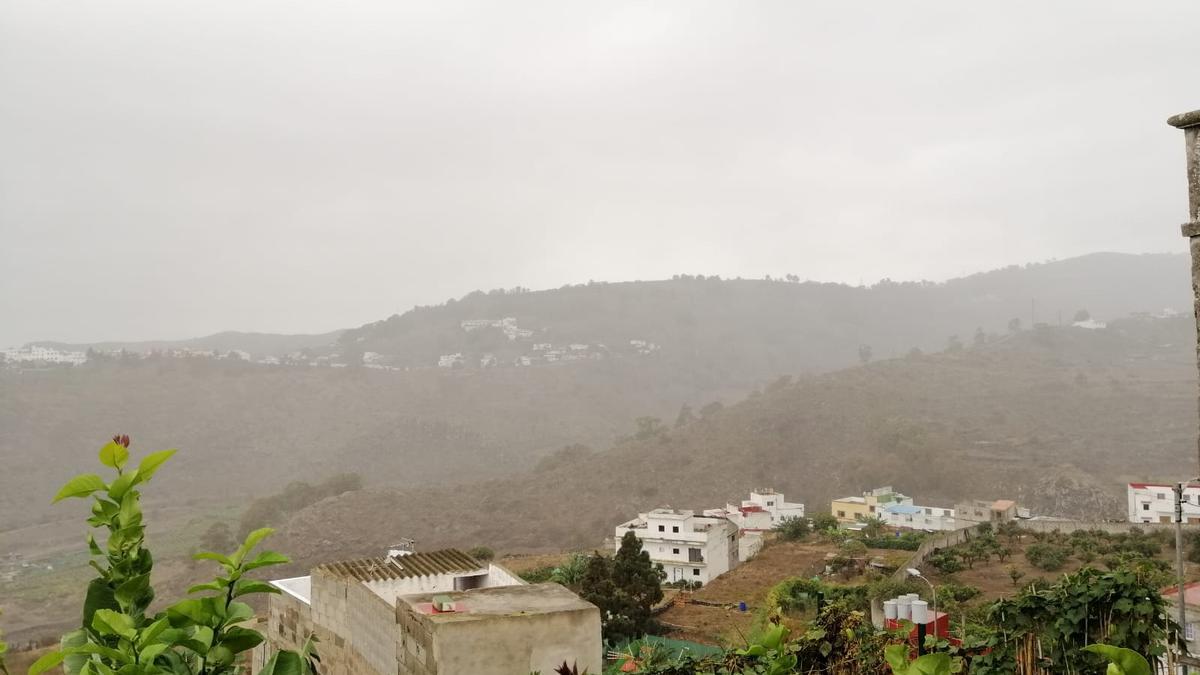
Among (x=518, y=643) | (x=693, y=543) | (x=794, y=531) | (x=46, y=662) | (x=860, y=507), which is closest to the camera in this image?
(x=46, y=662)

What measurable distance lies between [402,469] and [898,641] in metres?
90.5

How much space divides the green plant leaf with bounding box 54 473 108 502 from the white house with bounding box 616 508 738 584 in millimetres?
33803

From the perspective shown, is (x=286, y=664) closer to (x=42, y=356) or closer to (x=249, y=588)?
(x=249, y=588)

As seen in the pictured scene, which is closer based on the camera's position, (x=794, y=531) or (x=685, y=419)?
(x=794, y=531)

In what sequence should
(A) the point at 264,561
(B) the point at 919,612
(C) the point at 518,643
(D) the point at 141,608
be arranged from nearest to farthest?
(A) the point at 264,561
(D) the point at 141,608
(B) the point at 919,612
(C) the point at 518,643

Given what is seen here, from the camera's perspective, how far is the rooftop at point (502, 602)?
8.25m

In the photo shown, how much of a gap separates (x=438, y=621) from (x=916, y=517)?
4348 cm

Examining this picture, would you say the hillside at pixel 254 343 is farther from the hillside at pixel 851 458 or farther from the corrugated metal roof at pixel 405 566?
the corrugated metal roof at pixel 405 566

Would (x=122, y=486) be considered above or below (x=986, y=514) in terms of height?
above

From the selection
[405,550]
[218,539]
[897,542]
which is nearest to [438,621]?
[405,550]

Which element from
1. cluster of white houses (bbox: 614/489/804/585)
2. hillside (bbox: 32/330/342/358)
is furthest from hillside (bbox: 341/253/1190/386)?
cluster of white houses (bbox: 614/489/804/585)

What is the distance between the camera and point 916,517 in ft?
151

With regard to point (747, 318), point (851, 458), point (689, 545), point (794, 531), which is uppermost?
point (747, 318)

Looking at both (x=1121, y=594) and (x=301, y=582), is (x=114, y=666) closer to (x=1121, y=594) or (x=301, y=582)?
(x=1121, y=594)
